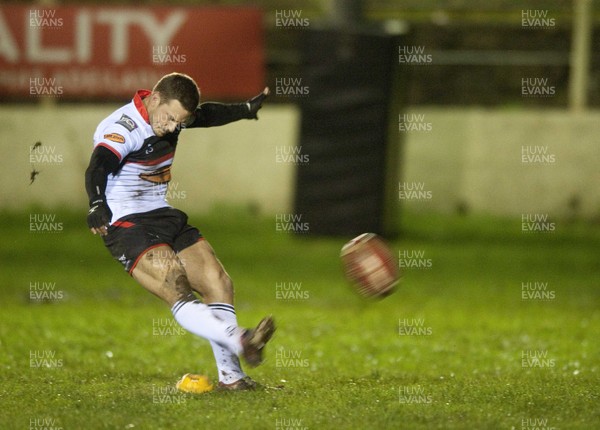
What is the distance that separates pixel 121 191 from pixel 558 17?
14.7 meters

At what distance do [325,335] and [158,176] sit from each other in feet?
13.9

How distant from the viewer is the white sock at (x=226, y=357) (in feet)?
25.2

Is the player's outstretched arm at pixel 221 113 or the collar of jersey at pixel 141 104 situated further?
the player's outstretched arm at pixel 221 113

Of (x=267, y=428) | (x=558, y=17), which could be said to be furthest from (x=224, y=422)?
(x=558, y=17)

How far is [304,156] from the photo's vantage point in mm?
18016

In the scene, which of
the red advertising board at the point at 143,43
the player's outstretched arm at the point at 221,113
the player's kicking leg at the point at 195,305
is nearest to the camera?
the player's kicking leg at the point at 195,305

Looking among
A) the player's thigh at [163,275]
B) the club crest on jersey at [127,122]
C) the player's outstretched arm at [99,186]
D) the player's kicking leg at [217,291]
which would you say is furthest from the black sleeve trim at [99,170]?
the player's kicking leg at [217,291]

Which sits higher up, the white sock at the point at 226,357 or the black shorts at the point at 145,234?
the black shorts at the point at 145,234

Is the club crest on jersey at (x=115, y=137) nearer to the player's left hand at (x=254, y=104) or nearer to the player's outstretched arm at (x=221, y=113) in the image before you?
the player's outstretched arm at (x=221, y=113)

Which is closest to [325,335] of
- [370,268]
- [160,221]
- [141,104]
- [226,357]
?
[370,268]

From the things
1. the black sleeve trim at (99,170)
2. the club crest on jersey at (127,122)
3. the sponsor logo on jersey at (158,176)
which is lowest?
the sponsor logo on jersey at (158,176)

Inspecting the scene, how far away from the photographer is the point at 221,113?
8.41 m

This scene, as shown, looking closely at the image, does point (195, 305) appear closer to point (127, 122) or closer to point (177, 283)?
point (177, 283)

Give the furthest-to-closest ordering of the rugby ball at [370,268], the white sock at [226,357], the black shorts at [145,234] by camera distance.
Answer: the rugby ball at [370,268]
the white sock at [226,357]
the black shorts at [145,234]
